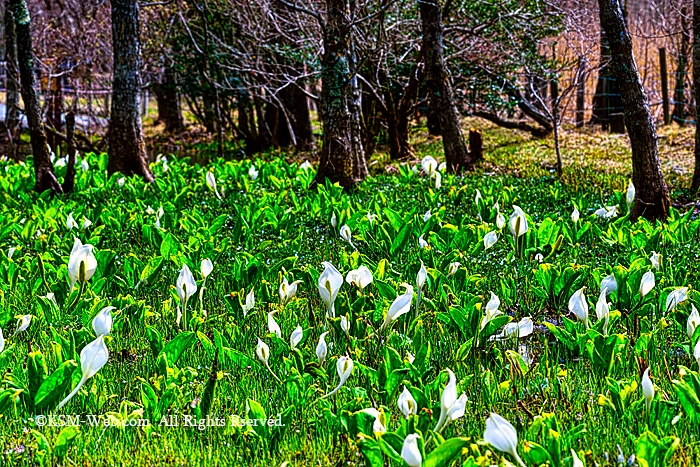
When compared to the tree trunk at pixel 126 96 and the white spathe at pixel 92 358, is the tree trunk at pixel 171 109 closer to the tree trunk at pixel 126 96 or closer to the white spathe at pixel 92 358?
the tree trunk at pixel 126 96

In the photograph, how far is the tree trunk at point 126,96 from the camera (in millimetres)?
9883

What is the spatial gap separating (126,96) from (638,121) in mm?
6070

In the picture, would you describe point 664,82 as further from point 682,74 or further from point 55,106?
point 55,106

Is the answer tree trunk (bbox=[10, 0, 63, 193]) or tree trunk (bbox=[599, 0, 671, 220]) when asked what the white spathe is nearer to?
tree trunk (bbox=[599, 0, 671, 220])

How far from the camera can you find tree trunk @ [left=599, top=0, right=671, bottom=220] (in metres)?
6.53

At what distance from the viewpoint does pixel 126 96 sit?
9992 millimetres

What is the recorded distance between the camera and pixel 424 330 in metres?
4.04

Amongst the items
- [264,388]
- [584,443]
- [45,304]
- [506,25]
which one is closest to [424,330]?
[264,388]

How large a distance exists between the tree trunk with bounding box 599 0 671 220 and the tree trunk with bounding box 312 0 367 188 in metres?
2.74

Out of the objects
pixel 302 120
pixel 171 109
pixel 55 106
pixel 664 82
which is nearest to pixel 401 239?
pixel 55 106

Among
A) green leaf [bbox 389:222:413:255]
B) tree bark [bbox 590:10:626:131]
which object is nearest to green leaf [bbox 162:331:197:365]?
green leaf [bbox 389:222:413:255]

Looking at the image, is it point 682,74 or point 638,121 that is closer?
point 638,121

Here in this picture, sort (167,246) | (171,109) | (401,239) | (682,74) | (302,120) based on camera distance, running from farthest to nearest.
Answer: (171,109), (682,74), (302,120), (401,239), (167,246)

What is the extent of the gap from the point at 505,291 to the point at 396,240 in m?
1.28
